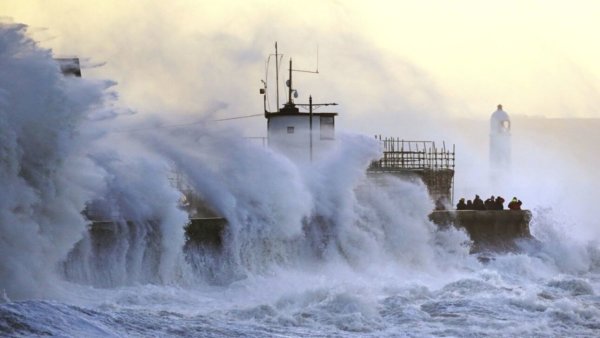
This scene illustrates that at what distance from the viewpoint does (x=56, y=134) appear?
19.0 metres

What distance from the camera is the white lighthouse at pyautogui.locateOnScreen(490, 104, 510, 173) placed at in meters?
43.1

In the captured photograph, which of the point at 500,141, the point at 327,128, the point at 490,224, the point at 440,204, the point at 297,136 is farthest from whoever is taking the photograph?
the point at 500,141

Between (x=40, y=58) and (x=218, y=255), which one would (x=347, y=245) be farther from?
(x=40, y=58)

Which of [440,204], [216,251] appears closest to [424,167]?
[440,204]

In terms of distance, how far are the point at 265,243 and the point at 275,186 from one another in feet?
6.33

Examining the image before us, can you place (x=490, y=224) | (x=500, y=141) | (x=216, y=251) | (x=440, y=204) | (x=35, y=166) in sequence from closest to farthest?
(x=35, y=166), (x=216, y=251), (x=490, y=224), (x=440, y=204), (x=500, y=141)

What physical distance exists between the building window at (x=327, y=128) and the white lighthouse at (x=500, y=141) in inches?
470

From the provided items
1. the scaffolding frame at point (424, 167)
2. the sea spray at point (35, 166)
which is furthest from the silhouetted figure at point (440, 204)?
the sea spray at point (35, 166)

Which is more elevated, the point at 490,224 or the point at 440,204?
the point at 440,204

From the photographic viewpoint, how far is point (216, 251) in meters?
23.1

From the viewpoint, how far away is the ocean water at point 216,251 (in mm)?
17781

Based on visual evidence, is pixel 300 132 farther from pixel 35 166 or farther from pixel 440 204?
pixel 35 166

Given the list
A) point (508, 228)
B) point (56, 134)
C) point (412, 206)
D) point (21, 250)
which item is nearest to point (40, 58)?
point (56, 134)

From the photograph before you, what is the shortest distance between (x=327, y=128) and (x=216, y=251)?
963 centimetres
